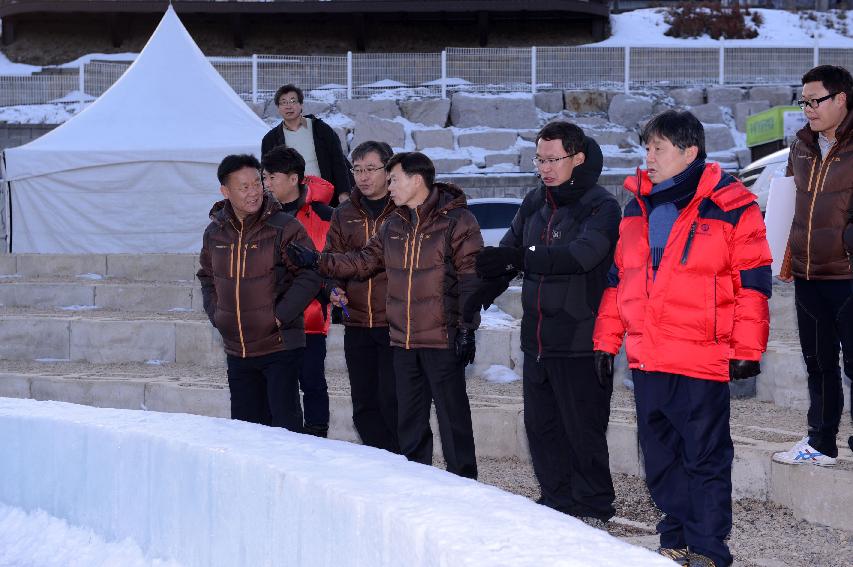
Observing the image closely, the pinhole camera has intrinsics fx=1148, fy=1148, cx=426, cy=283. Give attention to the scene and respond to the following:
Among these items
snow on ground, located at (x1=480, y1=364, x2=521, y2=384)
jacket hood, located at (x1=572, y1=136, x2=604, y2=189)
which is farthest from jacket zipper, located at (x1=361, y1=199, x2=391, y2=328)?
snow on ground, located at (x1=480, y1=364, x2=521, y2=384)

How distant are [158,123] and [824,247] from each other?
11732mm

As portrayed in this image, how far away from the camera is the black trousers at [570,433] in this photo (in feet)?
16.9

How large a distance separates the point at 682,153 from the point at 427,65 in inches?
894

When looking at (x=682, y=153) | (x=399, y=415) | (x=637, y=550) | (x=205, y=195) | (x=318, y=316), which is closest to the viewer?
(x=637, y=550)

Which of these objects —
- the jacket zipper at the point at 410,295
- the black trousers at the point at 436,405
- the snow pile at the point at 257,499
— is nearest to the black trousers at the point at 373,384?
the black trousers at the point at 436,405

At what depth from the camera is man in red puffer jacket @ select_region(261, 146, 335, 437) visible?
6.64 m

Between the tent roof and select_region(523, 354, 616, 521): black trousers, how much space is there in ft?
32.6

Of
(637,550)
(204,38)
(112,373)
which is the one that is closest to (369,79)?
(204,38)

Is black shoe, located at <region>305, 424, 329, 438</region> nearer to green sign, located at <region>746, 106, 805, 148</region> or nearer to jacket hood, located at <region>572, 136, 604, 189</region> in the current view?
A: jacket hood, located at <region>572, 136, 604, 189</region>

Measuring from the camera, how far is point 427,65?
26594 millimetres

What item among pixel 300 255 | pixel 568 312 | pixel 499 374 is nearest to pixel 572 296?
pixel 568 312

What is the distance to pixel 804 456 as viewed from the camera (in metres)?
5.41

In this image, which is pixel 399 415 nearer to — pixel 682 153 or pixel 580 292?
pixel 580 292

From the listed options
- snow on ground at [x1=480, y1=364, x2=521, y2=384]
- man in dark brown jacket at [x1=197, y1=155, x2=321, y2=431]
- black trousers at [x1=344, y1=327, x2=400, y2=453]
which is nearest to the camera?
man in dark brown jacket at [x1=197, y1=155, x2=321, y2=431]
